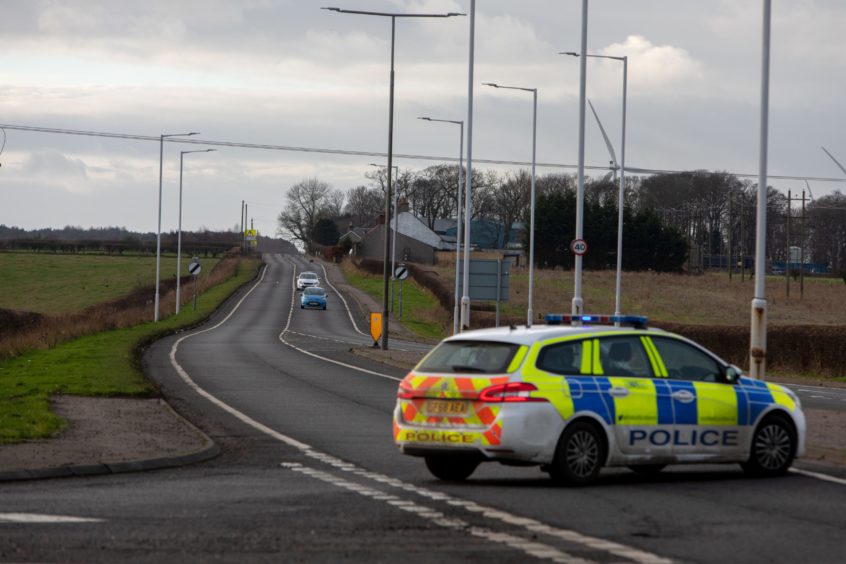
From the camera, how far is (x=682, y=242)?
11275 centimetres

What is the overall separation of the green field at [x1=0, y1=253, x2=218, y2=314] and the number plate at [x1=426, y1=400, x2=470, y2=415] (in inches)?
2792

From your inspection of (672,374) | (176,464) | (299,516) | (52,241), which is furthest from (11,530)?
(52,241)

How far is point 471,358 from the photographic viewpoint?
12984mm

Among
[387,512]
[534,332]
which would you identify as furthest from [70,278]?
[387,512]

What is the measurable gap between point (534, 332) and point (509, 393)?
3.02ft

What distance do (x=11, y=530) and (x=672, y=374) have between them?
6744mm

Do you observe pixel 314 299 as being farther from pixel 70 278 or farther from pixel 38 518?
pixel 38 518

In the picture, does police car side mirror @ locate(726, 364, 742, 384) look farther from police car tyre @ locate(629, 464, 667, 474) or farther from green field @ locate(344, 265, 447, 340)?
green field @ locate(344, 265, 447, 340)

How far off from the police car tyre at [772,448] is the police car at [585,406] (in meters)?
0.01

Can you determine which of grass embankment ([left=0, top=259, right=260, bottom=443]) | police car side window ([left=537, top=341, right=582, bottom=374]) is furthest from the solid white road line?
grass embankment ([left=0, top=259, right=260, bottom=443])

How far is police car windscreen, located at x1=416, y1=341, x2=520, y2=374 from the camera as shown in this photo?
41.9ft

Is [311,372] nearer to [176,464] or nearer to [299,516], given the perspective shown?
[176,464]

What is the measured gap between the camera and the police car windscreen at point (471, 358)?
12.8 m

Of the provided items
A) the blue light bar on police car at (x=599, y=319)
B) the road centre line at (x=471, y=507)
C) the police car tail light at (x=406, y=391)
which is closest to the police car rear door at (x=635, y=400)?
the blue light bar on police car at (x=599, y=319)
